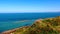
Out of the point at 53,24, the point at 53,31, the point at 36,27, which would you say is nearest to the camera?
the point at 53,31

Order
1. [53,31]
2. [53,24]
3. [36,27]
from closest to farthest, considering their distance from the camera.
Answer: [53,31] < [36,27] < [53,24]

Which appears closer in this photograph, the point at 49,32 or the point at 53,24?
the point at 49,32

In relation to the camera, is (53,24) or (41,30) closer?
(41,30)

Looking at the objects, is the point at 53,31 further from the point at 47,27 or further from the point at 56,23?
the point at 56,23

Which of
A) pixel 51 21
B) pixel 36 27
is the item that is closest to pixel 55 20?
pixel 51 21

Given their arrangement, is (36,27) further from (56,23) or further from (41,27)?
(56,23)

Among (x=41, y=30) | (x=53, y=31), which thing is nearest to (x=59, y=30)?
(x=53, y=31)

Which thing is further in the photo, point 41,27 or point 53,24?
point 53,24

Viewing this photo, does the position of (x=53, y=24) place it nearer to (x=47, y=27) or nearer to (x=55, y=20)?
(x=55, y=20)
